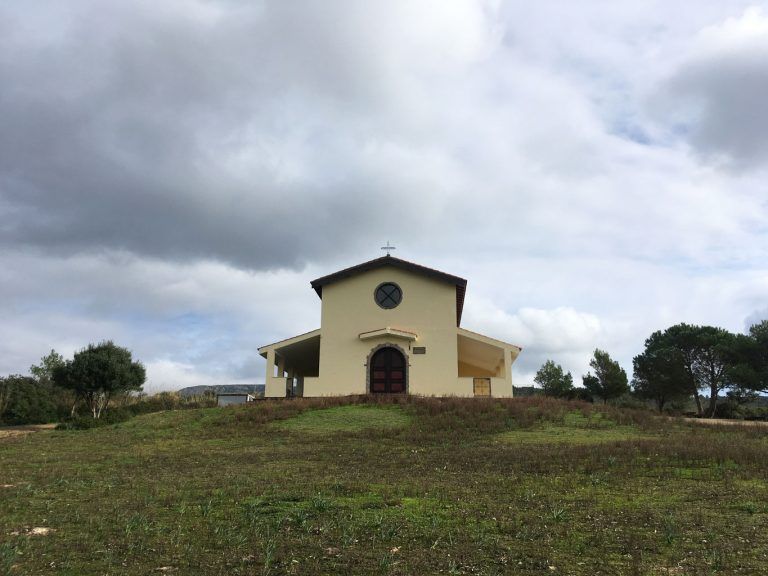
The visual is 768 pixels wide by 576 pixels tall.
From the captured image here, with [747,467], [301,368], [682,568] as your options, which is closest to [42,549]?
[682,568]

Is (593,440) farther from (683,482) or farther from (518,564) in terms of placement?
(518,564)

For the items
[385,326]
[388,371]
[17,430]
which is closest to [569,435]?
[388,371]

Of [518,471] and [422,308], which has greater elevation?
[422,308]

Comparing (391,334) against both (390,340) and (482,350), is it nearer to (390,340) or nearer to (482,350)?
(390,340)

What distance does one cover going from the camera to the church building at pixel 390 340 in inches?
1109

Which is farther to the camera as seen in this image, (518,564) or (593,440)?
(593,440)

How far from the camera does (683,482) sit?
10.4m

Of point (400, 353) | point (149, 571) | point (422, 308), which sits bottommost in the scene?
point (149, 571)

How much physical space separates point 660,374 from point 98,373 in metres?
42.5

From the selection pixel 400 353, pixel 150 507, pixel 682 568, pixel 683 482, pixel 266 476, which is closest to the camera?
pixel 682 568

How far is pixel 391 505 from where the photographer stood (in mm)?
8641

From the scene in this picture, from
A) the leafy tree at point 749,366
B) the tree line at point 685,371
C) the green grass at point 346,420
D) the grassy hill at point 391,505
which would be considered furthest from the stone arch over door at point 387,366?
the leafy tree at point 749,366

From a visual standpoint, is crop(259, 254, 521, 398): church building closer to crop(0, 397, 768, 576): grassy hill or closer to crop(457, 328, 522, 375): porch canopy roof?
crop(457, 328, 522, 375): porch canopy roof

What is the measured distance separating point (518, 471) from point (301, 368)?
89.9ft
